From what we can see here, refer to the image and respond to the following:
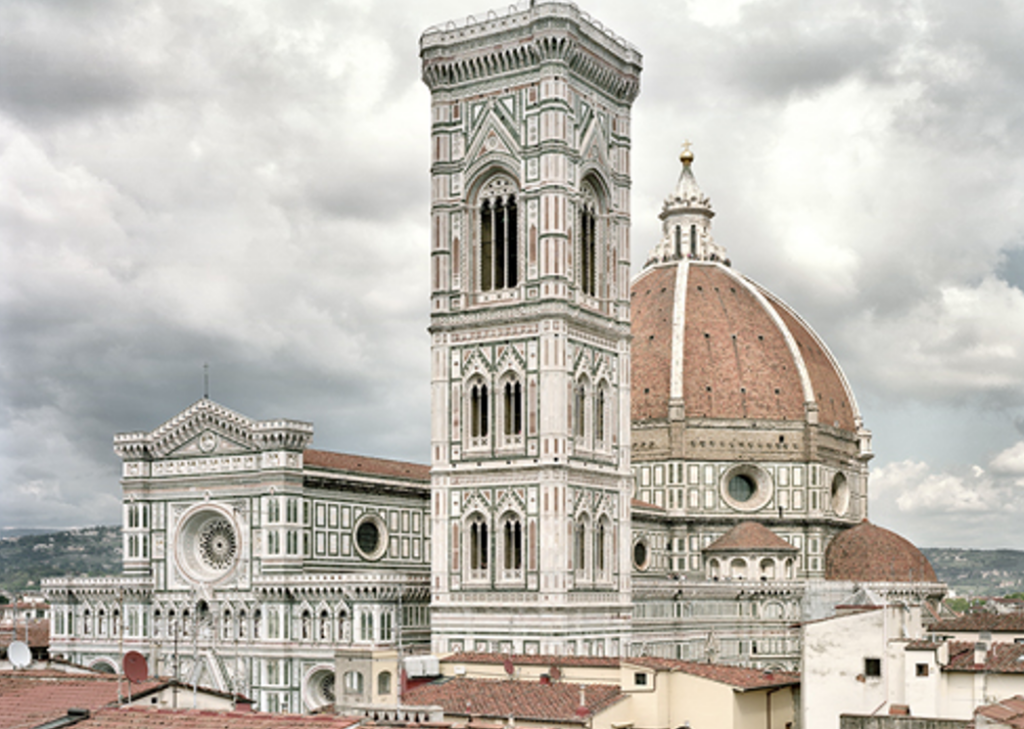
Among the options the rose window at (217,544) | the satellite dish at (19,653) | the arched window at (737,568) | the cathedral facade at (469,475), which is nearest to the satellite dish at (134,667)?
the satellite dish at (19,653)

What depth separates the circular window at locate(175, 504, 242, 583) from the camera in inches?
→ 2635

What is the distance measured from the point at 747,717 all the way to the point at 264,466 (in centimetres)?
2890

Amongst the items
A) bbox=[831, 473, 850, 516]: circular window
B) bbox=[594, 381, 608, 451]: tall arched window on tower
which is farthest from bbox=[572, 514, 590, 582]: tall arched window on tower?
bbox=[831, 473, 850, 516]: circular window

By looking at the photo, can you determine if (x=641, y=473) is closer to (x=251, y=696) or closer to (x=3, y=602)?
(x=251, y=696)

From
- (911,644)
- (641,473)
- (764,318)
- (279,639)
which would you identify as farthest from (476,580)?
(764,318)

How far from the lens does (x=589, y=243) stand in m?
66.6

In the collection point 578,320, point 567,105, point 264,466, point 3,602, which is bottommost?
point 3,602

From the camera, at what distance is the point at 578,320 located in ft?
210

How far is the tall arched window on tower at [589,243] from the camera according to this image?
66062 millimetres

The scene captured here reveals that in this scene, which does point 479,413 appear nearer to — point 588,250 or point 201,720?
point 588,250

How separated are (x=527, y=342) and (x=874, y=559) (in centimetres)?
3742

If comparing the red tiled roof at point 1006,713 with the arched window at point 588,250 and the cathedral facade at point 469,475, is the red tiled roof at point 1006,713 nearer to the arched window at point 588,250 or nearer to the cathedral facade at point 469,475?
the cathedral facade at point 469,475

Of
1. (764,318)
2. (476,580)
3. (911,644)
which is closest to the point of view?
(911,644)

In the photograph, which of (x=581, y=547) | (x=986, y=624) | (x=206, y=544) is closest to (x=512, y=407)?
(x=581, y=547)
